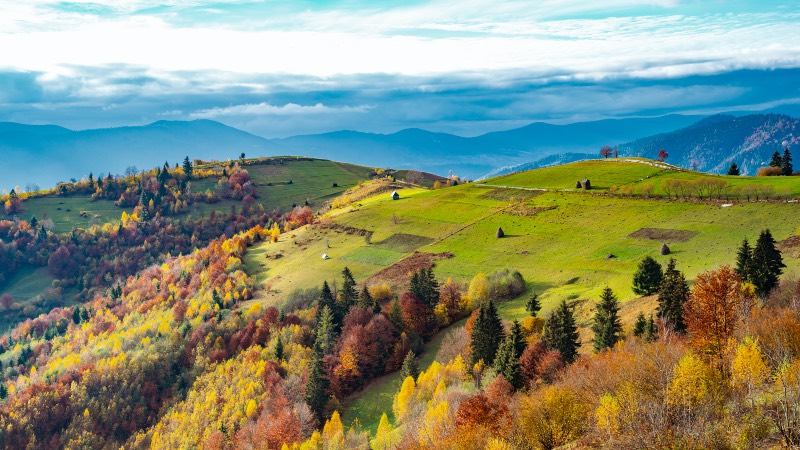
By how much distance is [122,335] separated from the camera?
17900 cm

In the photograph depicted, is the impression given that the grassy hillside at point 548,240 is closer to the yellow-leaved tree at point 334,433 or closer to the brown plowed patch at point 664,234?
the brown plowed patch at point 664,234

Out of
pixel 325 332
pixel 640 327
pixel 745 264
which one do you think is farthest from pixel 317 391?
pixel 745 264

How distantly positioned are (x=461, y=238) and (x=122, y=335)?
101670mm

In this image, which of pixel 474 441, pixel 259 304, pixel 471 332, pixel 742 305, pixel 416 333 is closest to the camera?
pixel 474 441

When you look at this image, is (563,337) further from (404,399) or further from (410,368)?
(410,368)

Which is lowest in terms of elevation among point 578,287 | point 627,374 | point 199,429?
Answer: point 199,429

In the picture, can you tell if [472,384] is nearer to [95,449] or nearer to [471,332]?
[471,332]

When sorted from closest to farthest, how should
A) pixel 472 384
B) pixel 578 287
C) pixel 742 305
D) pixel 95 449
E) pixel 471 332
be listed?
pixel 742 305 < pixel 472 384 < pixel 471 332 < pixel 578 287 < pixel 95 449

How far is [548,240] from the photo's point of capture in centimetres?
14225

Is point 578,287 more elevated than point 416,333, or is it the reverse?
point 578,287

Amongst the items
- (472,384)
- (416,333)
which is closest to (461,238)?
(416,333)

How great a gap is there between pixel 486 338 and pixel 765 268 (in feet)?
126

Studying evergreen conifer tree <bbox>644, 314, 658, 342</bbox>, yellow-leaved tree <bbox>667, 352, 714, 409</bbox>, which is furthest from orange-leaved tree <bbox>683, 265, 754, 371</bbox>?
yellow-leaved tree <bbox>667, 352, 714, 409</bbox>

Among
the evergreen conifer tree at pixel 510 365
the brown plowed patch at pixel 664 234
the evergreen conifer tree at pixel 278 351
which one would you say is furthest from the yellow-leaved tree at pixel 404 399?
the brown plowed patch at pixel 664 234
